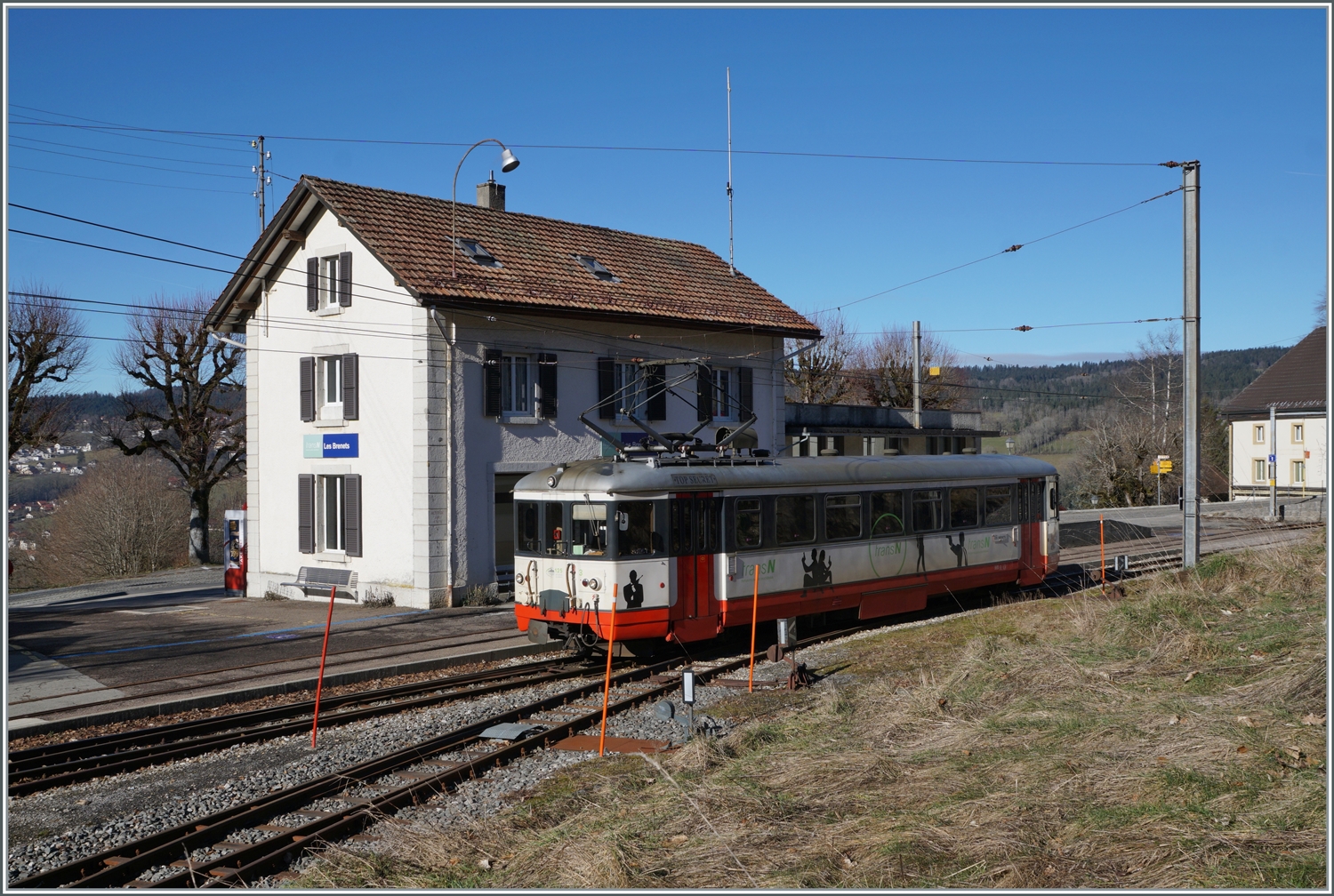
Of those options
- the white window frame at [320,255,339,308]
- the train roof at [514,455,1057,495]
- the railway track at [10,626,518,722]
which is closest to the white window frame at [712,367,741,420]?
the train roof at [514,455,1057,495]

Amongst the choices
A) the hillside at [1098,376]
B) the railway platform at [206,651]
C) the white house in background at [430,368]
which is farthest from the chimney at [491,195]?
the hillside at [1098,376]

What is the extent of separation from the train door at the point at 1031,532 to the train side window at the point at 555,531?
1080 centimetres

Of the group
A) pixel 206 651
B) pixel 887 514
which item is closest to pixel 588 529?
pixel 887 514

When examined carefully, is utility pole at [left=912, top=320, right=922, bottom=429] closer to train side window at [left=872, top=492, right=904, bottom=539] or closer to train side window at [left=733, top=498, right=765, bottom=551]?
train side window at [left=872, top=492, right=904, bottom=539]

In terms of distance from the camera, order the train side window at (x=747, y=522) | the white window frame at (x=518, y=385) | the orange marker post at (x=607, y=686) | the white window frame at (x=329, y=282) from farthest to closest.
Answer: the white window frame at (x=329, y=282)
the white window frame at (x=518, y=385)
the train side window at (x=747, y=522)
the orange marker post at (x=607, y=686)

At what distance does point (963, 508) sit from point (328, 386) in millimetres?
13877

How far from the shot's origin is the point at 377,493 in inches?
870

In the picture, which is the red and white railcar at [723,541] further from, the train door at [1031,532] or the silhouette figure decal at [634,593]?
the train door at [1031,532]

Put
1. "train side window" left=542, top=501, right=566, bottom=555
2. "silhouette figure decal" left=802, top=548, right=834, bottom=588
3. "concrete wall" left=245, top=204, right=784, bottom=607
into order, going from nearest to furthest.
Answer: "train side window" left=542, top=501, right=566, bottom=555, "silhouette figure decal" left=802, top=548, right=834, bottom=588, "concrete wall" left=245, top=204, right=784, bottom=607

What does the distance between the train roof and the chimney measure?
1394 centimetres

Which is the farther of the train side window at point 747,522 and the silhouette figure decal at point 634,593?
the train side window at point 747,522

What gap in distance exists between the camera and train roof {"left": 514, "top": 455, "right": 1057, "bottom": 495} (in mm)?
14086

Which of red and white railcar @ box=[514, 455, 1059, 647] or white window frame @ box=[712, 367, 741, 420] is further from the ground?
white window frame @ box=[712, 367, 741, 420]

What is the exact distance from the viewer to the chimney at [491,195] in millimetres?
27547
